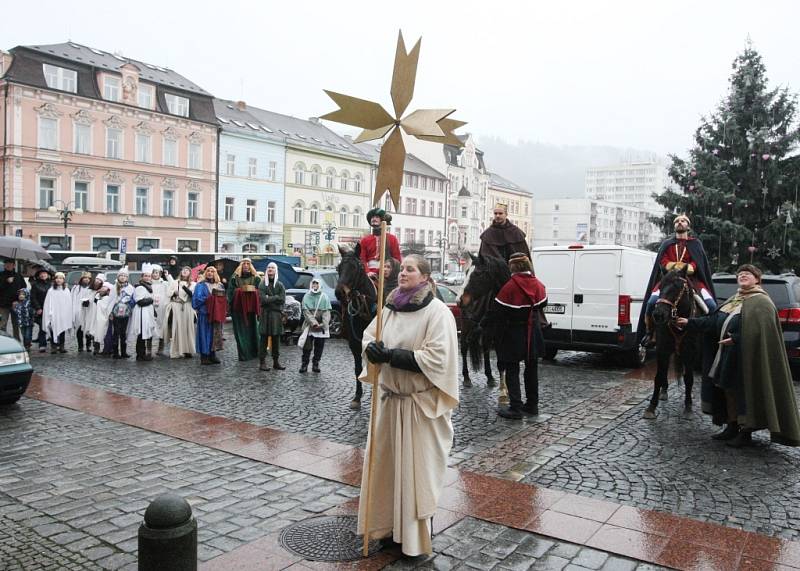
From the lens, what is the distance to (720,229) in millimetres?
19219

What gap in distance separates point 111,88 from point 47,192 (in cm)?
780

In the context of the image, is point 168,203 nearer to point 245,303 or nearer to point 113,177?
point 113,177

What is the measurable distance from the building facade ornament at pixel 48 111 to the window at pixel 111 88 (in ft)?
10.8

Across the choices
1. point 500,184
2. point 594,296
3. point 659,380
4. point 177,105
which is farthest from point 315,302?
point 500,184

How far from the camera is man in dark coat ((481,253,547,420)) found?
8.08m

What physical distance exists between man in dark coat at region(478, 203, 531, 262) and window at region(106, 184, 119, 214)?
37.4 metres

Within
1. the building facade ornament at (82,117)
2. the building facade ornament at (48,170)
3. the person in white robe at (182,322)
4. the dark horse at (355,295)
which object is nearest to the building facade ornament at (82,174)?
the building facade ornament at (48,170)

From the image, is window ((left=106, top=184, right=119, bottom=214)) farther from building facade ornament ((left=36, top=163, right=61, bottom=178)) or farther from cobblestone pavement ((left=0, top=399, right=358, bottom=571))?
cobblestone pavement ((left=0, top=399, right=358, bottom=571))

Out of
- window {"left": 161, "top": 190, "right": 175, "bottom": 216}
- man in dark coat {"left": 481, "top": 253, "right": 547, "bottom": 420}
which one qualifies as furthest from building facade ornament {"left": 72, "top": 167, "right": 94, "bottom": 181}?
man in dark coat {"left": 481, "top": 253, "right": 547, "bottom": 420}

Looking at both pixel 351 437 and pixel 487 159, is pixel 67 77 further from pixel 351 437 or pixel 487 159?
pixel 487 159

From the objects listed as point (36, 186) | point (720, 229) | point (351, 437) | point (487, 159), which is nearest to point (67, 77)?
point (36, 186)

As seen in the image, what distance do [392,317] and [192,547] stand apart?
1.85 metres

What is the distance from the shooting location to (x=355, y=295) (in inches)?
347

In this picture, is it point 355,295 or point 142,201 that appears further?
point 142,201
